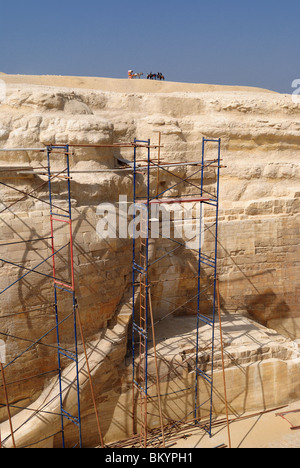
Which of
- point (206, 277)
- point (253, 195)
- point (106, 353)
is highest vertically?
point (253, 195)

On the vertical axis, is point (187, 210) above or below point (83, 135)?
below

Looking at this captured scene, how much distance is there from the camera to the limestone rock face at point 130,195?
8695 mm

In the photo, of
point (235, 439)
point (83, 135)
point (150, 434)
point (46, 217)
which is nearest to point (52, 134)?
point (83, 135)

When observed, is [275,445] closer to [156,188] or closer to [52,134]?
[156,188]

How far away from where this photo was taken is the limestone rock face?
870 cm

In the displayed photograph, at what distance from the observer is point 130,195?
10805mm

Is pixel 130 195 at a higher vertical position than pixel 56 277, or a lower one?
higher

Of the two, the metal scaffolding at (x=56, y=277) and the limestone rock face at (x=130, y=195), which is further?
the limestone rock face at (x=130, y=195)

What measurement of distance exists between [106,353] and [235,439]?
3.43m

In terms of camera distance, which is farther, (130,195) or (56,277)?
(130,195)

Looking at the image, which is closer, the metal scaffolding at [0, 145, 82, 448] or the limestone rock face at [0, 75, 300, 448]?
the metal scaffolding at [0, 145, 82, 448]

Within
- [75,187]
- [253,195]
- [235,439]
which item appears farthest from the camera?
[253,195]

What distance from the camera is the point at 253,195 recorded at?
12891 millimetres

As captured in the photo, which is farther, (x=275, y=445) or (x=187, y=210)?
(x=187, y=210)
